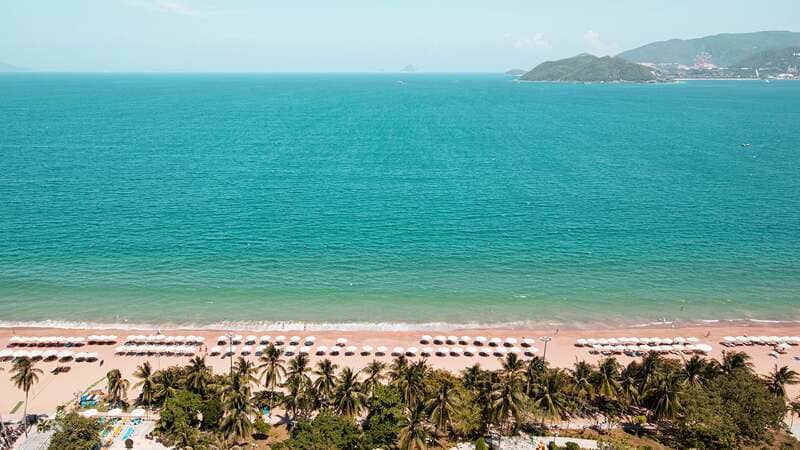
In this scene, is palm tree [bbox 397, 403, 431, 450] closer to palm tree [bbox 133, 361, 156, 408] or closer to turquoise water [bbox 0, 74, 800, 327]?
palm tree [bbox 133, 361, 156, 408]

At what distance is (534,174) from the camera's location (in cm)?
13438

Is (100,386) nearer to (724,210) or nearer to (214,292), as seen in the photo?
(214,292)

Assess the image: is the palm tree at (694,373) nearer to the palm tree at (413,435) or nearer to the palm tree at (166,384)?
the palm tree at (413,435)

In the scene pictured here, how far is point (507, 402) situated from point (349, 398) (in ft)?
40.8

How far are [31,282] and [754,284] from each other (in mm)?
104459

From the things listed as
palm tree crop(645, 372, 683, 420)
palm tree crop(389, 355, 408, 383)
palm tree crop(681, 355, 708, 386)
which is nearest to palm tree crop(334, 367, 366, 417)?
palm tree crop(389, 355, 408, 383)

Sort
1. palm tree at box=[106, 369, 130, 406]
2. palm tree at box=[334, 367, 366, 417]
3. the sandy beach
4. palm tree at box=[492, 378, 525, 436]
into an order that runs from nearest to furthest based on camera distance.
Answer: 1. palm tree at box=[492, 378, 525, 436]
2. palm tree at box=[334, 367, 366, 417]
3. palm tree at box=[106, 369, 130, 406]
4. the sandy beach

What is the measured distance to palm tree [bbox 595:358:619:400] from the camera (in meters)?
44.4

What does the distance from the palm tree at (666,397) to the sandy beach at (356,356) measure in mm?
13183

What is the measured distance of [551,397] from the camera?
138 feet

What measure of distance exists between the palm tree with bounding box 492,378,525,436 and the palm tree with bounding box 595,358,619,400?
872cm

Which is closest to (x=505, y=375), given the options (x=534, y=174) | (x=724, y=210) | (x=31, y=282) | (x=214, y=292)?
(x=214, y=292)

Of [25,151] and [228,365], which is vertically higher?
[25,151]

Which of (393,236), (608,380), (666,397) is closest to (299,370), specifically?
(608,380)
